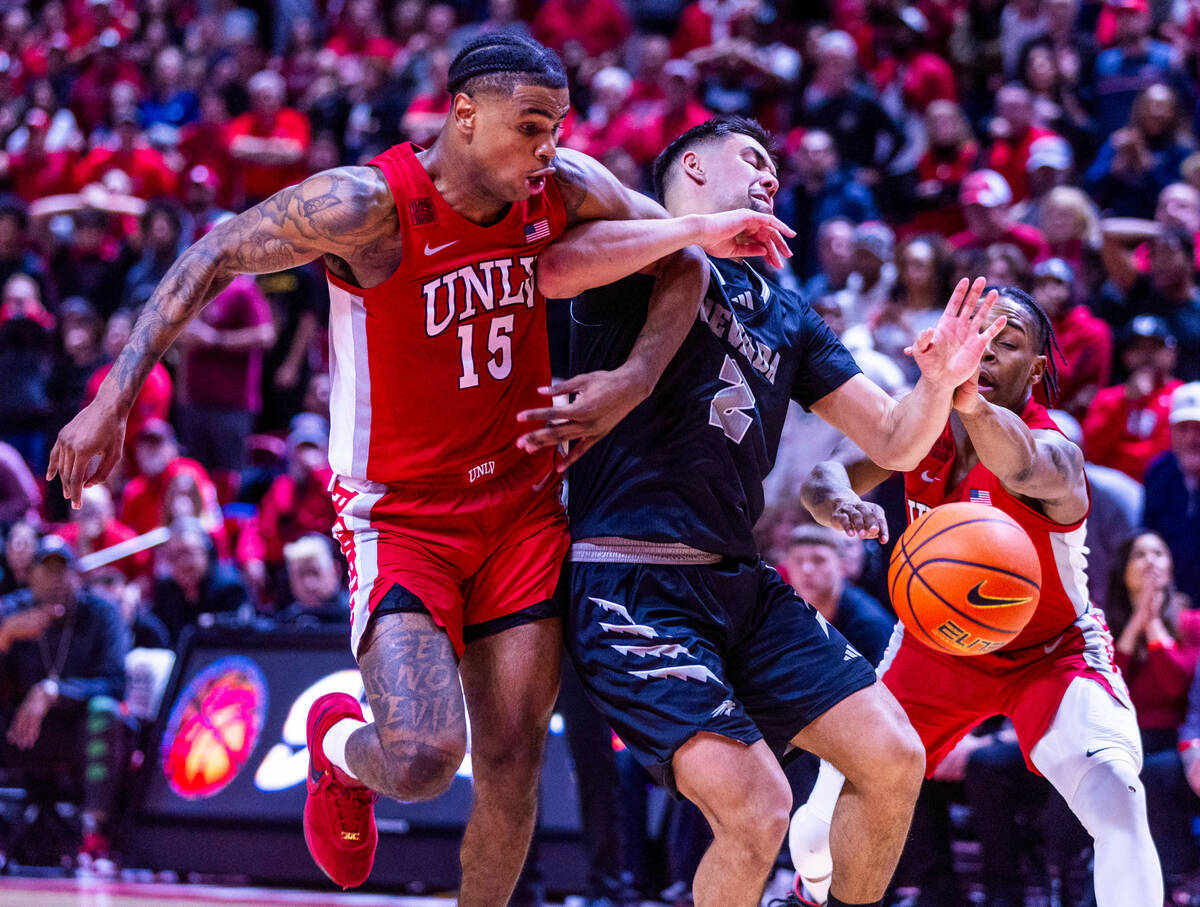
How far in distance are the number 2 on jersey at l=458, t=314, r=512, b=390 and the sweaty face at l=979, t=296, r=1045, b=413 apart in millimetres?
1671

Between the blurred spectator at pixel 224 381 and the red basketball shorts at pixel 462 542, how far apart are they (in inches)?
294

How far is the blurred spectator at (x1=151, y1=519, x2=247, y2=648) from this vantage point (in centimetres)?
879

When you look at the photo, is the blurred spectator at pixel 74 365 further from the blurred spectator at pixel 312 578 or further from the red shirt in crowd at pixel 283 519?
the blurred spectator at pixel 312 578

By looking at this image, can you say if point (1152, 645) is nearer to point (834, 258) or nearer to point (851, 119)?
point (834, 258)

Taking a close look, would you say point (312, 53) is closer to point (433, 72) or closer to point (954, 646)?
point (433, 72)

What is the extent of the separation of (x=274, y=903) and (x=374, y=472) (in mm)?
3241

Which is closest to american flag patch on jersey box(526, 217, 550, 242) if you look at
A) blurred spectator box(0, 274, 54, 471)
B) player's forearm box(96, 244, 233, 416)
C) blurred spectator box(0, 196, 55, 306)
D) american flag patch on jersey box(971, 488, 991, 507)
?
player's forearm box(96, 244, 233, 416)

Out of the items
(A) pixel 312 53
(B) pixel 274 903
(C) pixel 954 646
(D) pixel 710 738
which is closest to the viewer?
(D) pixel 710 738

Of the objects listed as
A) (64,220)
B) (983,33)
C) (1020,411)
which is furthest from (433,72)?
(1020,411)

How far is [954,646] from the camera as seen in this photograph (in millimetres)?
4285

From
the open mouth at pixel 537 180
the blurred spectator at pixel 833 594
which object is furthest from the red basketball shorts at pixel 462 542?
the blurred spectator at pixel 833 594

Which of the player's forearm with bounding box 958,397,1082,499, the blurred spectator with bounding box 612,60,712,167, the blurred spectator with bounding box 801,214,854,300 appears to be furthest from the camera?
the blurred spectator with bounding box 612,60,712,167

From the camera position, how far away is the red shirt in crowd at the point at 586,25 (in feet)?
46.1

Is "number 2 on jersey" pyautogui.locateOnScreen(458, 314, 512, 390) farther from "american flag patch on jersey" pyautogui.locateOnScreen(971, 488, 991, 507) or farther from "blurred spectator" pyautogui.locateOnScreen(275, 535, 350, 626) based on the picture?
"blurred spectator" pyautogui.locateOnScreen(275, 535, 350, 626)
